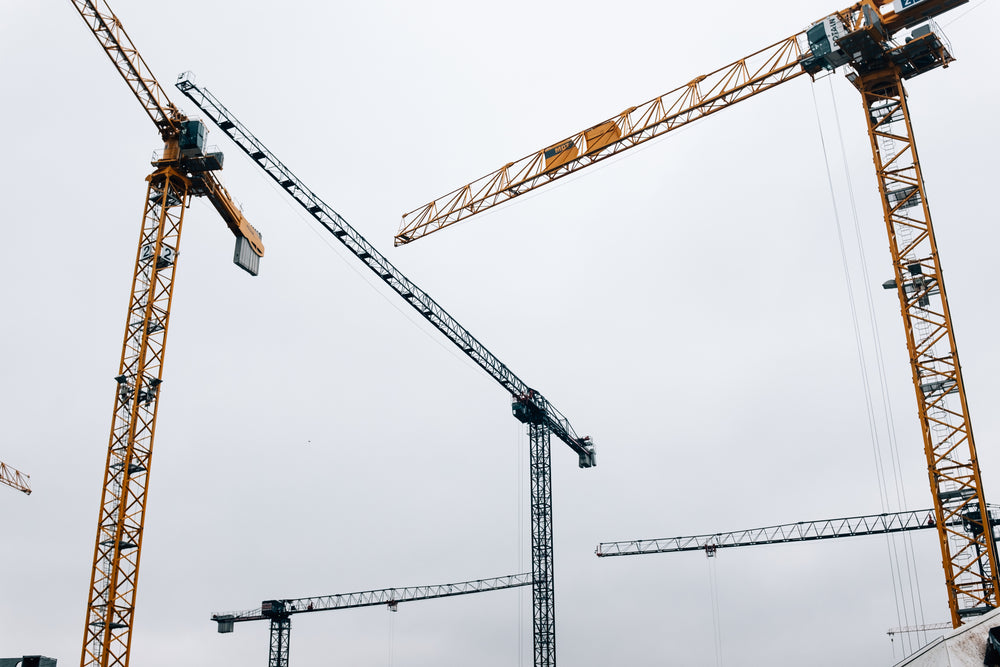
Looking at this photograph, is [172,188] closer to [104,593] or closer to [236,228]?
[236,228]

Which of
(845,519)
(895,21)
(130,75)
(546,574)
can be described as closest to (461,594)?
(546,574)

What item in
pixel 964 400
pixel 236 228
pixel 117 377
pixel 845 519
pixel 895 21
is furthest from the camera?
pixel 845 519

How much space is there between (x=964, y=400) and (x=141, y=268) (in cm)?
4989

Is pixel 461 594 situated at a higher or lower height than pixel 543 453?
lower

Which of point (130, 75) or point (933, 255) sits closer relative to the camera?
point (933, 255)

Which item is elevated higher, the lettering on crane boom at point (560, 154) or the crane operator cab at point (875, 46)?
the lettering on crane boom at point (560, 154)

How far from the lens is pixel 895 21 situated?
161 ft

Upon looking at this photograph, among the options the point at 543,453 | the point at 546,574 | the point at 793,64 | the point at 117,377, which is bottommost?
the point at 546,574

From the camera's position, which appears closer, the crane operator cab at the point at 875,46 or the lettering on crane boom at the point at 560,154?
the crane operator cab at the point at 875,46

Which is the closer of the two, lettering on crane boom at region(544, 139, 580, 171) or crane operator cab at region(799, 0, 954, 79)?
crane operator cab at region(799, 0, 954, 79)

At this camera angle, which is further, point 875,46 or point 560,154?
point 560,154

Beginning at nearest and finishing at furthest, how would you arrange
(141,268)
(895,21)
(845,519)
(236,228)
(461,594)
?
(895,21) → (141,268) → (236,228) → (845,519) → (461,594)

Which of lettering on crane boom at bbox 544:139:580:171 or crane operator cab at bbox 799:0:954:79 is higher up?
lettering on crane boom at bbox 544:139:580:171

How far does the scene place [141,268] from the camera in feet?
196
